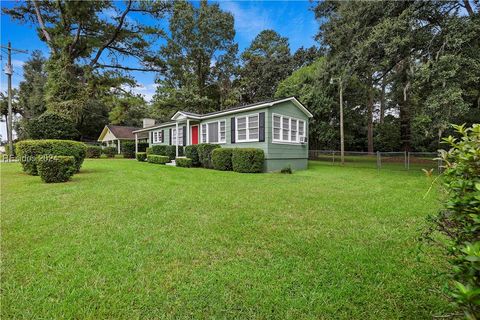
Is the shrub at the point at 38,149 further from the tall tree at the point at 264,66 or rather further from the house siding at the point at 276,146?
the tall tree at the point at 264,66

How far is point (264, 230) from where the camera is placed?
3.64m

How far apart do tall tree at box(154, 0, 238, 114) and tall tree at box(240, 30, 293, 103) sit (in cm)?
219

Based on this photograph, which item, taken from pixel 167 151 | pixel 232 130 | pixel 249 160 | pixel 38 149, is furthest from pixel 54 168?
pixel 167 151

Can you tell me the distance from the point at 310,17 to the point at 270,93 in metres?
11.5

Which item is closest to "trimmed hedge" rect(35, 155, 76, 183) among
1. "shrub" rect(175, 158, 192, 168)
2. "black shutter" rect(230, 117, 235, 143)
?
"shrub" rect(175, 158, 192, 168)

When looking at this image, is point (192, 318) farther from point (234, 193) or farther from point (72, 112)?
point (72, 112)

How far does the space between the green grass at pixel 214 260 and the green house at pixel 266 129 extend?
6654 millimetres

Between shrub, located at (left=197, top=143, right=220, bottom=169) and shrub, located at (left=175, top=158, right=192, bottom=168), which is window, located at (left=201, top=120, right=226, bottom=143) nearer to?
shrub, located at (left=197, top=143, right=220, bottom=169)

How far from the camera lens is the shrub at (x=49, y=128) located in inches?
345

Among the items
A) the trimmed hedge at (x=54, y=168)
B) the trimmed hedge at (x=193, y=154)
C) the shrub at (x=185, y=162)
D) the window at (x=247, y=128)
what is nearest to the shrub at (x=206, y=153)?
the trimmed hedge at (x=193, y=154)

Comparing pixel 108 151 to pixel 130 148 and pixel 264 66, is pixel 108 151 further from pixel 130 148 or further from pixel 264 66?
pixel 264 66

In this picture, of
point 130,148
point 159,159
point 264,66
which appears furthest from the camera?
point 264,66

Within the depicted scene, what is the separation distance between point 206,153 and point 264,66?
18.8m

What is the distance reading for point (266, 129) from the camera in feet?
36.9
